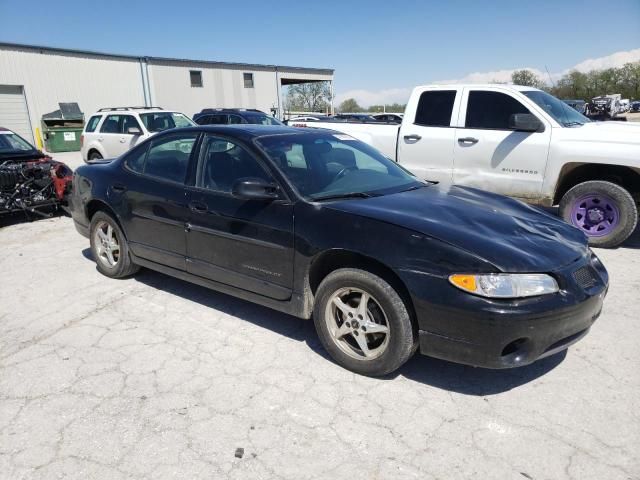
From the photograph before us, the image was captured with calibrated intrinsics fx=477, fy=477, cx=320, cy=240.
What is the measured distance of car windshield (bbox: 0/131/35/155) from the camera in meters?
7.95

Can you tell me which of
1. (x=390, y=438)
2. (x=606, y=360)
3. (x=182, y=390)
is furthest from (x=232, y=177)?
(x=606, y=360)

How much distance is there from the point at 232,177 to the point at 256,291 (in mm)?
913

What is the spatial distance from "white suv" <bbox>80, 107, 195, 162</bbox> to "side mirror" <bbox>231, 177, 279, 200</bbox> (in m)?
9.29

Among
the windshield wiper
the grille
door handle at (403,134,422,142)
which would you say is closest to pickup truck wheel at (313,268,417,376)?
the windshield wiper

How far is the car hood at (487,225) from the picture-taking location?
8.94ft

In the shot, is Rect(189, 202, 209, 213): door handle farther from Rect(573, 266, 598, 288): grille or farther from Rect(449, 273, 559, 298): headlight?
Rect(573, 266, 598, 288): grille

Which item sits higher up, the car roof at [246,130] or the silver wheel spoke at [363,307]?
the car roof at [246,130]

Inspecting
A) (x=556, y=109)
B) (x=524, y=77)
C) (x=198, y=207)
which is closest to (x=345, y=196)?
(x=198, y=207)

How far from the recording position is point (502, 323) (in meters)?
2.57

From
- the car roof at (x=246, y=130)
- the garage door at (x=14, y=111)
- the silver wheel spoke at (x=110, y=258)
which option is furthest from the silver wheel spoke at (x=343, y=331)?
the garage door at (x=14, y=111)

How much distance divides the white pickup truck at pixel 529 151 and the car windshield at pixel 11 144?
6.26 meters

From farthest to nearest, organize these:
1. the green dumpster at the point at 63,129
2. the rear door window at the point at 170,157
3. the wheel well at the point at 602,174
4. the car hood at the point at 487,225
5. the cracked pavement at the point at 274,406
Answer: the green dumpster at the point at 63,129
the wheel well at the point at 602,174
the rear door window at the point at 170,157
the car hood at the point at 487,225
the cracked pavement at the point at 274,406

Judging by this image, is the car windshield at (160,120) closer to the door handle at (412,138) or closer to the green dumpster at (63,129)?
the door handle at (412,138)

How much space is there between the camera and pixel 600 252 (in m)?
5.71
